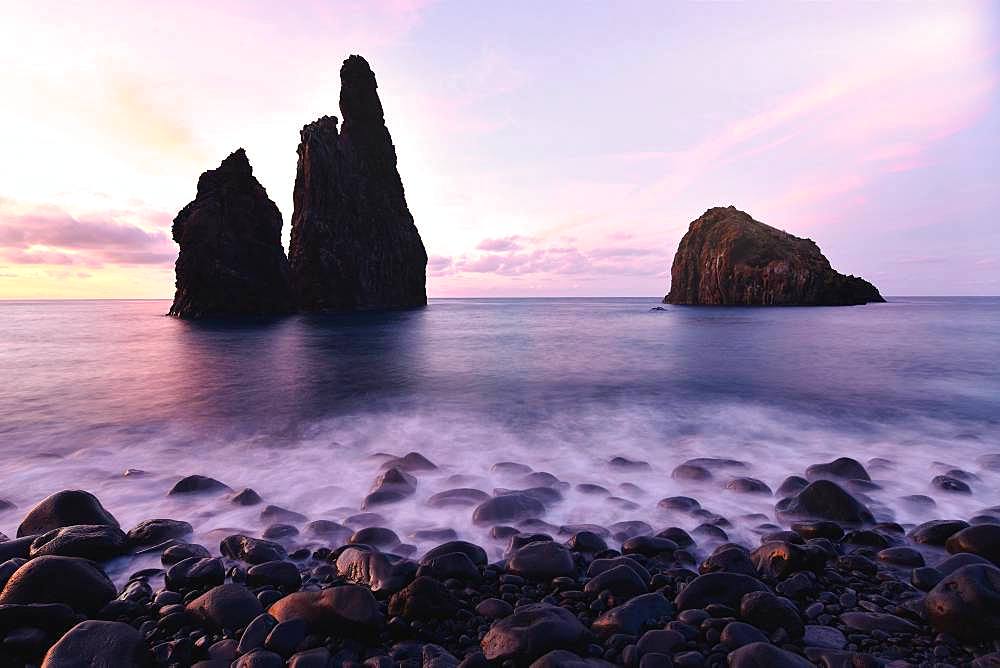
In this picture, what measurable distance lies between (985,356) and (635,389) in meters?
22.1

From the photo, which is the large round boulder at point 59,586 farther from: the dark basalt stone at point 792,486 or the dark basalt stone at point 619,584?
the dark basalt stone at point 792,486

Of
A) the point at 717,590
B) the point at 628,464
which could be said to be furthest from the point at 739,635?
the point at 628,464

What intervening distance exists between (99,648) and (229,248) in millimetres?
73321

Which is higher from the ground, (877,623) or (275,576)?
(877,623)

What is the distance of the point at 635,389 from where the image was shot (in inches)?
668

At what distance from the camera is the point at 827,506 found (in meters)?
6.09

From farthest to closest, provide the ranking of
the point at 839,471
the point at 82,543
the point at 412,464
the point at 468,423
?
1. the point at 468,423
2. the point at 412,464
3. the point at 839,471
4. the point at 82,543

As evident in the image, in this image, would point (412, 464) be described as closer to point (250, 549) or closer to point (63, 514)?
point (250, 549)

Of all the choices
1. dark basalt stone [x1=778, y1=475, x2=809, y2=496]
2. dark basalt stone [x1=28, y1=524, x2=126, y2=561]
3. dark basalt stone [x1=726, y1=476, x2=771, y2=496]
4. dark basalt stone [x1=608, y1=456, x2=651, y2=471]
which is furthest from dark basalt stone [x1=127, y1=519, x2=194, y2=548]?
dark basalt stone [x1=778, y1=475, x2=809, y2=496]

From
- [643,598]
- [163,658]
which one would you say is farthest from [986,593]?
[163,658]

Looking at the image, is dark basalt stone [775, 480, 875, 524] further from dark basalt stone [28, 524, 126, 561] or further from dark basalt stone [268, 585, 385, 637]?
dark basalt stone [28, 524, 126, 561]

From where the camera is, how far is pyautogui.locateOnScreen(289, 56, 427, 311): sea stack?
84438 mm

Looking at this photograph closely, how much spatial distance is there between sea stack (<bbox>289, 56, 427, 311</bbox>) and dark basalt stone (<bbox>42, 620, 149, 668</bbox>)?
85404 mm

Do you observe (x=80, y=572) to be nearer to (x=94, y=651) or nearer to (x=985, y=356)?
(x=94, y=651)
